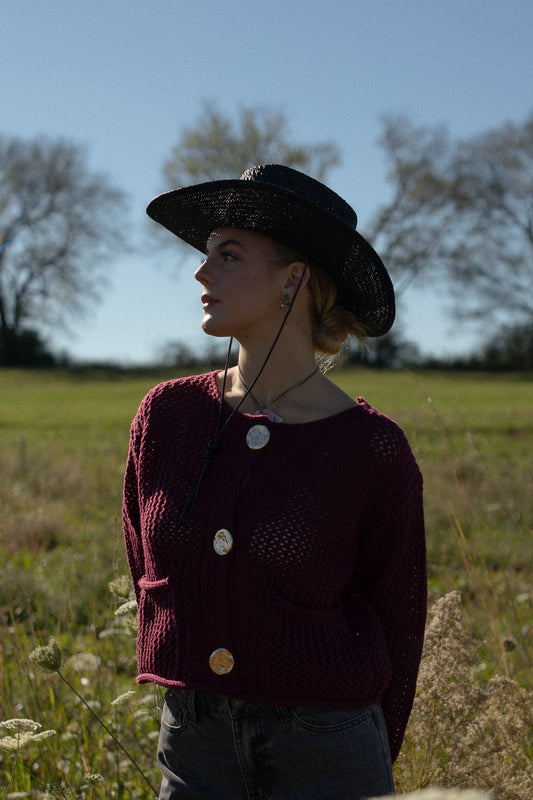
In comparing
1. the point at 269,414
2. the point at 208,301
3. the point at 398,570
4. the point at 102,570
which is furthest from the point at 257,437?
the point at 102,570

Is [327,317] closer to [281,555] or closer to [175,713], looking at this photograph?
[281,555]

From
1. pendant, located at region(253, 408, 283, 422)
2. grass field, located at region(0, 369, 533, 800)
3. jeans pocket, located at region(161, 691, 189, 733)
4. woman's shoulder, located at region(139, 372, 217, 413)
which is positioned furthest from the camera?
grass field, located at region(0, 369, 533, 800)

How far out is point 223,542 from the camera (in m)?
2.09

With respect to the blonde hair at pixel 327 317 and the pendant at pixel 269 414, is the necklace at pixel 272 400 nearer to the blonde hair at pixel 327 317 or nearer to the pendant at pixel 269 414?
the pendant at pixel 269 414

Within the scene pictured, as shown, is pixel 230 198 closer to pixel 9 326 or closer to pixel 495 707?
pixel 495 707

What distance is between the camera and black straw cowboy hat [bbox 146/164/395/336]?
91.0 inches

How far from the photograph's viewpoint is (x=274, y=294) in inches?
91.9

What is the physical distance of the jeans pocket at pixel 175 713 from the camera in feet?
7.17

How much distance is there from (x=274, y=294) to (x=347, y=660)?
99 centimetres

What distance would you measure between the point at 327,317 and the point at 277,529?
73 cm

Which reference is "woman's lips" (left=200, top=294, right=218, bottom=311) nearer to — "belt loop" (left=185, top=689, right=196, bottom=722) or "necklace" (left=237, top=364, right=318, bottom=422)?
"necklace" (left=237, top=364, right=318, bottom=422)

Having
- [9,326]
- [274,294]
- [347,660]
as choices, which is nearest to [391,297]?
[274,294]

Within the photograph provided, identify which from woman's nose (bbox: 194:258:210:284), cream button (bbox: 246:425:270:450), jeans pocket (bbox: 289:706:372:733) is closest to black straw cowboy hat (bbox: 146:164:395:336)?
woman's nose (bbox: 194:258:210:284)

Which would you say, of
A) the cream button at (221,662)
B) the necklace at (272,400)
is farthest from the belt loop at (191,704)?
the necklace at (272,400)
